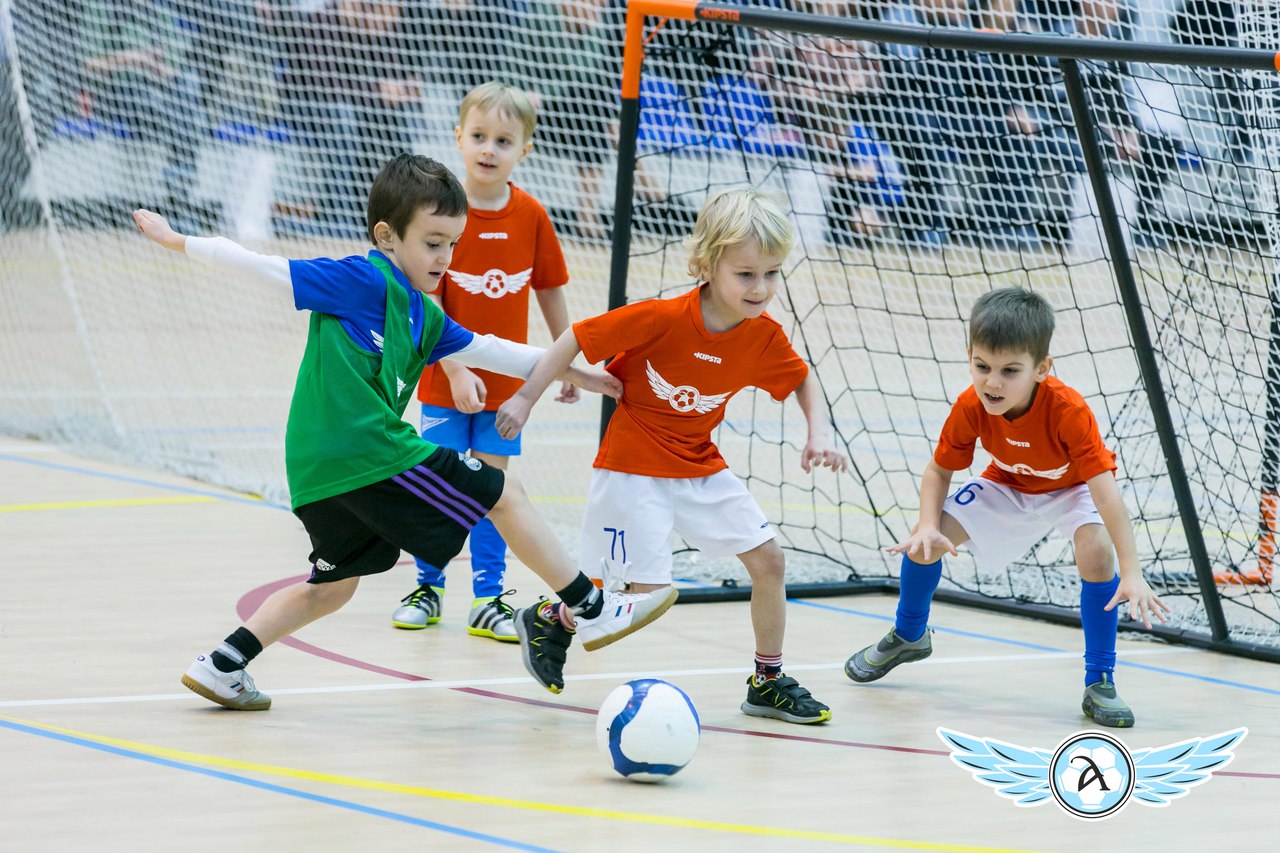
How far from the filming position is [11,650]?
164 inches

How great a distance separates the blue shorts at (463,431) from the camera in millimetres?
4594

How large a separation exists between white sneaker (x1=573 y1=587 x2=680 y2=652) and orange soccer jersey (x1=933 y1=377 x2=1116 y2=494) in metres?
0.82

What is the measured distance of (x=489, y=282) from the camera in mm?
4598

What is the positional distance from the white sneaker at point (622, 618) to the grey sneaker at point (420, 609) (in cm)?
102

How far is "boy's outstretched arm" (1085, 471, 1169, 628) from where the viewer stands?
11.9 feet

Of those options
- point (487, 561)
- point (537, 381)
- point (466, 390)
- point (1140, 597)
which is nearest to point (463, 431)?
A: point (487, 561)

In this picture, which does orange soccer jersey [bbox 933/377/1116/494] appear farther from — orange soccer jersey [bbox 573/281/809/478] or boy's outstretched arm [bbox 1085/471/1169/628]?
orange soccer jersey [bbox 573/281/809/478]

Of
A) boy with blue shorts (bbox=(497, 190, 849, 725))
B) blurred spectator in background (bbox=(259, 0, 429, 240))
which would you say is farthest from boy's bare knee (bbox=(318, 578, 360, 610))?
blurred spectator in background (bbox=(259, 0, 429, 240))

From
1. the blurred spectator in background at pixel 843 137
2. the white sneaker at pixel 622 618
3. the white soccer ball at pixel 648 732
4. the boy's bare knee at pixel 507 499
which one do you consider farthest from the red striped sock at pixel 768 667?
the blurred spectator in background at pixel 843 137

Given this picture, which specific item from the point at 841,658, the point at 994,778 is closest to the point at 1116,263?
the point at 841,658

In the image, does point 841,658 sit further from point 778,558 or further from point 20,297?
point 20,297

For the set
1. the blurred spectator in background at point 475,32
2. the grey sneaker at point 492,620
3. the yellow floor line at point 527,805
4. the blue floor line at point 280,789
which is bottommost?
the blue floor line at point 280,789

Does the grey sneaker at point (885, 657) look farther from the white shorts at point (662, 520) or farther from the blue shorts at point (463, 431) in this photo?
the blue shorts at point (463, 431)

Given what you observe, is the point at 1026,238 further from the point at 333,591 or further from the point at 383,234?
the point at 333,591
